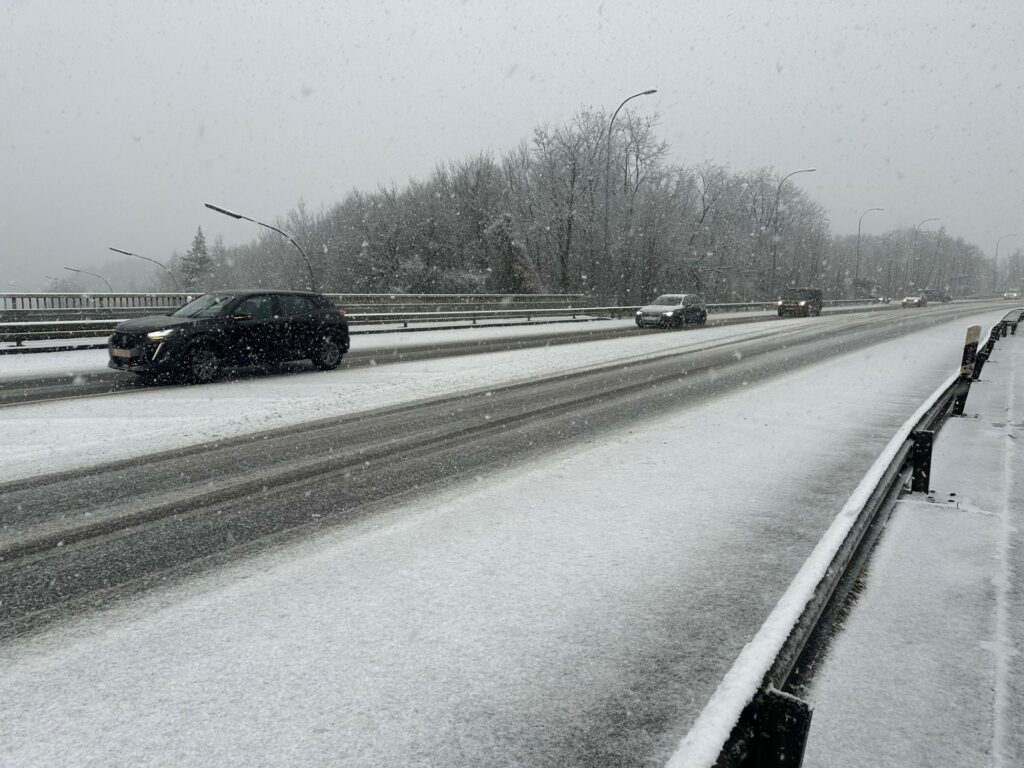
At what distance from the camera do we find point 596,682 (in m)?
2.96

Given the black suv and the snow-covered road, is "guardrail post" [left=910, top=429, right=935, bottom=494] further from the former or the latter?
the black suv

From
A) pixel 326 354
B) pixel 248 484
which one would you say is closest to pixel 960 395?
pixel 248 484

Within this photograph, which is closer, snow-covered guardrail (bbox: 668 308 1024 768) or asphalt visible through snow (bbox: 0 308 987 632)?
snow-covered guardrail (bbox: 668 308 1024 768)

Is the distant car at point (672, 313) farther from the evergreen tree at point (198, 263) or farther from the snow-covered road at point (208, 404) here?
the evergreen tree at point (198, 263)

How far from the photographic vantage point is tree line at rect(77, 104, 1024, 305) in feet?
166

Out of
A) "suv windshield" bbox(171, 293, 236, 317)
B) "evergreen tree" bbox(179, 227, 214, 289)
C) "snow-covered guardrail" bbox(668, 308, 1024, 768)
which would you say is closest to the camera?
"snow-covered guardrail" bbox(668, 308, 1024, 768)

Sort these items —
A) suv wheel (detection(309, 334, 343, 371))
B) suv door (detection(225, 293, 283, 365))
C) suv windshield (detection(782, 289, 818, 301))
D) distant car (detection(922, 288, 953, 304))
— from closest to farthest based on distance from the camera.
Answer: suv door (detection(225, 293, 283, 365))
suv wheel (detection(309, 334, 343, 371))
suv windshield (detection(782, 289, 818, 301))
distant car (detection(922, 288, 953, 304))

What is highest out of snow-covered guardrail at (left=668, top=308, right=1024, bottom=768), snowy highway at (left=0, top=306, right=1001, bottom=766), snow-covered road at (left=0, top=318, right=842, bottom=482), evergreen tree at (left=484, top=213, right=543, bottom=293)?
evergreen tree at (left=484, top=213, right=543, bottom=293)

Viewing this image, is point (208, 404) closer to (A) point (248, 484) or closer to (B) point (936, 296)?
(A) point (248, 484)

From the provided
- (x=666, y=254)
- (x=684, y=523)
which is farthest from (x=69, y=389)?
(x=666, y=254)

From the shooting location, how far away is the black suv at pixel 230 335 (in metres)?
11.7

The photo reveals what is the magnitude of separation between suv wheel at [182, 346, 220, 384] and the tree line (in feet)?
88.2

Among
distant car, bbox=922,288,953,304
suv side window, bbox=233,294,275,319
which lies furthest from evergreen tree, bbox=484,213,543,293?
distant car, bbox=922,288,953,304

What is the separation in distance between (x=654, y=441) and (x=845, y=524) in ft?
12.7
